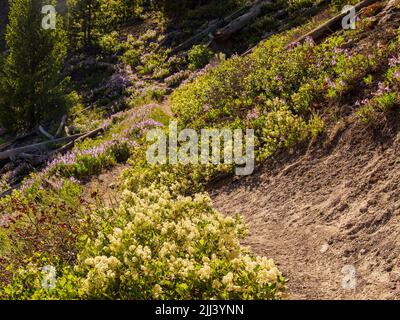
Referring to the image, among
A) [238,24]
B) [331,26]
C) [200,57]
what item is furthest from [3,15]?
[331,26]

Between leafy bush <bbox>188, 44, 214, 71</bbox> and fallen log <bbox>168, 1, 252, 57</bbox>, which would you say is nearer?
leafy bush <bbox>188, 44, 214, 71</bbox>

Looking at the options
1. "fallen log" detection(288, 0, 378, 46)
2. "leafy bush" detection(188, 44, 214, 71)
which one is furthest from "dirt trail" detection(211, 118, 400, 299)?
"leafy bush" detection(188, 44, 214, 71)

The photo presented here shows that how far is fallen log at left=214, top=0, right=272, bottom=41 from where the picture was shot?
25.9 m

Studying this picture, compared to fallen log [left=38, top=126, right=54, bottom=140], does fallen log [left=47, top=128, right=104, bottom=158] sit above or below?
below

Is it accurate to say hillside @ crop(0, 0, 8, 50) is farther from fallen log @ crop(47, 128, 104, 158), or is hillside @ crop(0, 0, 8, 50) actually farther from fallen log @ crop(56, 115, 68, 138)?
fallen log @ crop(47, 128, 104, 158)

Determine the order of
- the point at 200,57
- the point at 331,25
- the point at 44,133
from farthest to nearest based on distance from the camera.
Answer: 1. the point at 200,57
2. the point at 44,133
3. the point at 331,25

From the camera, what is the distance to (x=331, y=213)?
23.3 feet

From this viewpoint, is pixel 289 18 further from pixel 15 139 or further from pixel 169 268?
pixel 169 268

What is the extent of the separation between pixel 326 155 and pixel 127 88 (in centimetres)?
2112

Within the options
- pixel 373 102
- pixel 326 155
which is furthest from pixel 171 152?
pixel 373 102

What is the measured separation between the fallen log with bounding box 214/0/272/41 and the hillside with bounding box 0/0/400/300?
8.18m

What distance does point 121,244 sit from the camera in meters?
5.60

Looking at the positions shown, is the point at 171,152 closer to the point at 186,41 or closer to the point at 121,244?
the point at 121,244

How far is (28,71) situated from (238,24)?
12731mm
